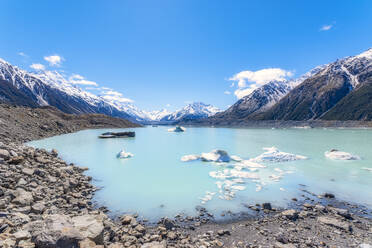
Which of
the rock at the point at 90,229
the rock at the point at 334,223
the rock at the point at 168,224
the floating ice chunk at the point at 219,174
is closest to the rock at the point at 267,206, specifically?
the rock at the point at 334,223

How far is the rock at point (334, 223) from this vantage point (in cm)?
723

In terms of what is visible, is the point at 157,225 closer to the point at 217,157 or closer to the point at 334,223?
the point at 334,223

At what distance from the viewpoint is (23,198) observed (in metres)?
7.60

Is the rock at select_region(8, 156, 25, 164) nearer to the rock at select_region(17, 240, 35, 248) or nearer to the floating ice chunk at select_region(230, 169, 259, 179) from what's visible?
the rock at select_region(17, 240, 35, 248)

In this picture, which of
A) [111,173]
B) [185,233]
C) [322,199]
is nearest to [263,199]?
[322,199]

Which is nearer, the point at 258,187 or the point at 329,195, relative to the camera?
the point at 329,195

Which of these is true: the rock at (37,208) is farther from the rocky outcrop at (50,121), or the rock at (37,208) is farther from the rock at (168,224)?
the rocky outcrop at (50,121)

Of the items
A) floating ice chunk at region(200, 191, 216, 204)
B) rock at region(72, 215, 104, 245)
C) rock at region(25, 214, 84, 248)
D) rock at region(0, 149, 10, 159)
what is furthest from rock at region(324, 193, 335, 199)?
rock at region(0, 149, 10, 159)

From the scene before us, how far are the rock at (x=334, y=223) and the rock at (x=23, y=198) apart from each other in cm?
1215

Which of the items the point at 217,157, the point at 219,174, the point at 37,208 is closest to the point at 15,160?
the point at 37,208

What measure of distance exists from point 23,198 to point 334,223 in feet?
41.9

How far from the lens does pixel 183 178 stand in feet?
48.2

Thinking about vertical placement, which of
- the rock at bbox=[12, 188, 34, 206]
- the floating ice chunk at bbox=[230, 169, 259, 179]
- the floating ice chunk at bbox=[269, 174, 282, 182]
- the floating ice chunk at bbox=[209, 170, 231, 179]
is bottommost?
the floating ice chunk at bbox=[269, 174, 282, 182]

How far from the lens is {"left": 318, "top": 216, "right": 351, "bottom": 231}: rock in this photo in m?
7.23
